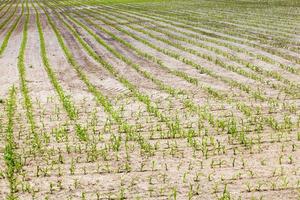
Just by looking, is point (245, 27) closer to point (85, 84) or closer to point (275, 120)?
point (85, 84)

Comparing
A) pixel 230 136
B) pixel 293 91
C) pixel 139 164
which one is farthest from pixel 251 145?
pixel 293 91

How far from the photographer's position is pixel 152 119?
488 inches

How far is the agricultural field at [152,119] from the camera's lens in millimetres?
8695

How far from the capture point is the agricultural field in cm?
870

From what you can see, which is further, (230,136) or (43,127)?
(43,127)

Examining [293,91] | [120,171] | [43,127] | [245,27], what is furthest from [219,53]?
[120,171]

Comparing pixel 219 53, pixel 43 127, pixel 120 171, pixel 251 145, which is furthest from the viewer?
pixel 219 53

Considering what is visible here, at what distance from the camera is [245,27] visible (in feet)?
99.9

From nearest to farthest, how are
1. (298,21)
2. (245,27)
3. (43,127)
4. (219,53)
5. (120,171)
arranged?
(120,171) → (43,127) → (219,53) → (245,27) → (298,21)

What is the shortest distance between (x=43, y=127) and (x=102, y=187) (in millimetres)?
3958

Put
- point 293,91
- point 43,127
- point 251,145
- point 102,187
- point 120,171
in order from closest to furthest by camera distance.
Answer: point 102,187 → point 120,171 → point 251,145 → point 43,127 → point 293,91

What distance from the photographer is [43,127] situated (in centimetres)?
1193

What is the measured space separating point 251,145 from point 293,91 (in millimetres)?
5161

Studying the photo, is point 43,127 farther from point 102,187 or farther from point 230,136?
point 230,136
